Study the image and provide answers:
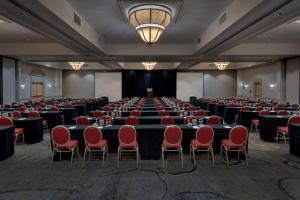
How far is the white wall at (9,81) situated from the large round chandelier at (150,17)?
11624mm

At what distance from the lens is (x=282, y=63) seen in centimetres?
1794

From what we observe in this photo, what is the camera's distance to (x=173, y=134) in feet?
20.1

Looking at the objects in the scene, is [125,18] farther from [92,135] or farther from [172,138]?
[172,138]

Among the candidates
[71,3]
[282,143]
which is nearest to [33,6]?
[71,3]

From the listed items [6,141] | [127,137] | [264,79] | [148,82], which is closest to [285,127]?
[127,137]

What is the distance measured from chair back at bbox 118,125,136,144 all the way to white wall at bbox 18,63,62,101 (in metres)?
16.7

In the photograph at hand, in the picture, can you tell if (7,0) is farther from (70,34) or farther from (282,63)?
(282,63)

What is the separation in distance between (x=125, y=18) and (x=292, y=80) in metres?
12.6

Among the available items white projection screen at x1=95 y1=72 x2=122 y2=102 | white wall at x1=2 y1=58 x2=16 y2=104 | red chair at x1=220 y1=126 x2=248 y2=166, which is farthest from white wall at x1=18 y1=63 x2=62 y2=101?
red chair at x1=220 y1=126 x2=248 y2=166

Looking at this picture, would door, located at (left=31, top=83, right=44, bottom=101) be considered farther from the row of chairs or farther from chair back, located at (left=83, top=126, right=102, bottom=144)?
chair back, located at (left=83, top=126, right=102, bottom=144)

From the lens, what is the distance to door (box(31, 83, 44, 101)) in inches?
911

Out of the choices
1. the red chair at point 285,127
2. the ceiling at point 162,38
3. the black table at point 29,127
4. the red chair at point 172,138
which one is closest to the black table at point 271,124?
the red chair at point 285,127

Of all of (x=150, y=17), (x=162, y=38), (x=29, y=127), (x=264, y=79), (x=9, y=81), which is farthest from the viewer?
Result: (x=264, y=79)

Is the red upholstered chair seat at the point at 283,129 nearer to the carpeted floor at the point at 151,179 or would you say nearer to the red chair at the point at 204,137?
the carpeted floor at the point at 151,179
